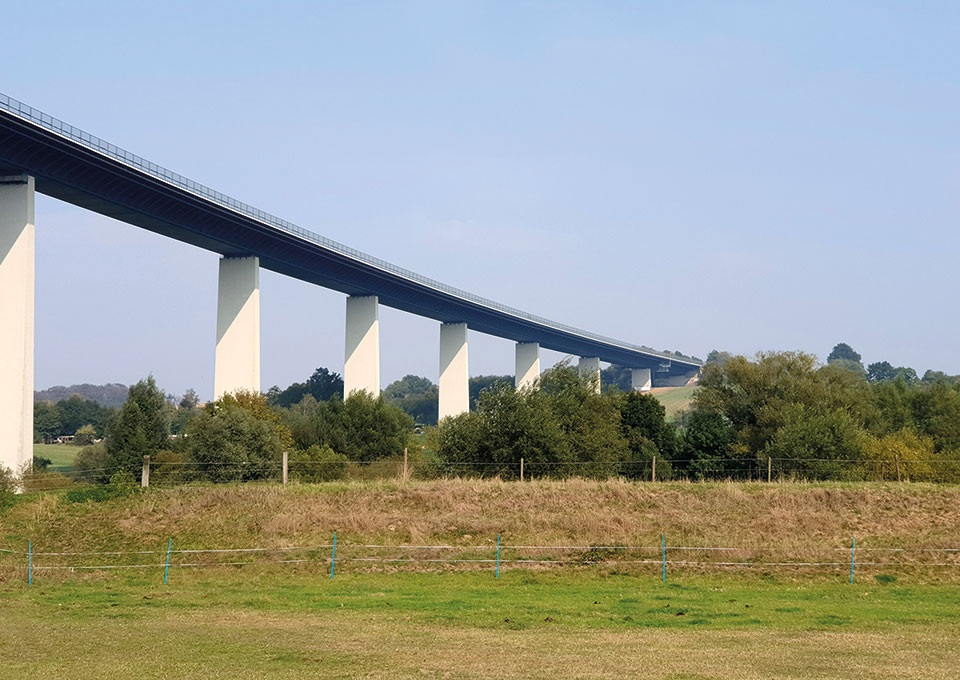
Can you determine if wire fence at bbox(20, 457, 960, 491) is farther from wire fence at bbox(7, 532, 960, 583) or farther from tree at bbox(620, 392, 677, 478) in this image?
wire fence at bbox(7, 532, 960, 583)

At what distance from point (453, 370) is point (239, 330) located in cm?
5242

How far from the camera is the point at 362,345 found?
4532 inches

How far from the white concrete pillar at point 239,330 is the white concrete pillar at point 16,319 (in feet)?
88.3

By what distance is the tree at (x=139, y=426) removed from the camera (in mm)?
69250

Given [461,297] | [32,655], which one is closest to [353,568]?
[32,655]

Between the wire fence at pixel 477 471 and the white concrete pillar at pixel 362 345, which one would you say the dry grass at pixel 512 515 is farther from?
the white concrete pillar at pixel 362 345

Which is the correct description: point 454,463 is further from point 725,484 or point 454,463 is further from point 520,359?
point 520,359

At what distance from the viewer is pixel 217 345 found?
302 ft

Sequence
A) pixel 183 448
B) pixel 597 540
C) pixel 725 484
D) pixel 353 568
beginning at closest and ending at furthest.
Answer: pixel 353 568 < pixel 597 540 < pixel 725 484 < pixel 183 448

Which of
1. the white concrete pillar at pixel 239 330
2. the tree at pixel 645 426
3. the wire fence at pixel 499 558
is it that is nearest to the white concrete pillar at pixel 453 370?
the white concrete pillar at pixel 239 330

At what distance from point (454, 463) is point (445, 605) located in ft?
97.6

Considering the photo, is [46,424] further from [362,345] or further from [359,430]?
[359,430]

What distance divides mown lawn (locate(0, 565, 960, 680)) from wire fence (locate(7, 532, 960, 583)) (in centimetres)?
92

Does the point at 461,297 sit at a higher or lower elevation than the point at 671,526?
higher
